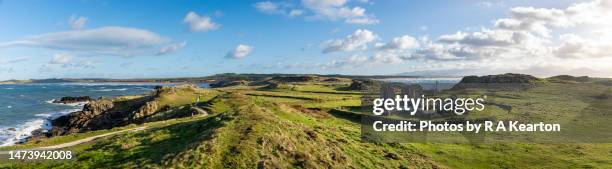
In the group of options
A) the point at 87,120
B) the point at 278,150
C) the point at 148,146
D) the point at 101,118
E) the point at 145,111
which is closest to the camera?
the point at 278,150

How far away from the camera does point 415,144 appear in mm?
47250

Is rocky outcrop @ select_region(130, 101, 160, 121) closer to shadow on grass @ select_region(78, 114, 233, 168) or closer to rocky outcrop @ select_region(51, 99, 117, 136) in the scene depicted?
rocky outcrop @ select_region(51, 99, 117, 136)

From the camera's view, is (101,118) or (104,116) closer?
(101,118)

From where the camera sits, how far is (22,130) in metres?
77.2

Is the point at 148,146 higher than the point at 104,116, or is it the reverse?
the point at 148,146

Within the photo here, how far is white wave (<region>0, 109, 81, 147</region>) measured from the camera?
216 feet

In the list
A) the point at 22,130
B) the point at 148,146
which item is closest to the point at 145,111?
the point at 22,130

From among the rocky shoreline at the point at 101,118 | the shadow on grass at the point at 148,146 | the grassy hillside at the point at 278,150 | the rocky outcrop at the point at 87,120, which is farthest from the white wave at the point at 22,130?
the shadow on grass at the point at 148,146

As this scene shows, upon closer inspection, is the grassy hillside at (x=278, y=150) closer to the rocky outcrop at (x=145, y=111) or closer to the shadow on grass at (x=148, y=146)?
the shadow on grass at (x=148, y=146)

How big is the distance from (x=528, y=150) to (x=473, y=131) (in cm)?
1006

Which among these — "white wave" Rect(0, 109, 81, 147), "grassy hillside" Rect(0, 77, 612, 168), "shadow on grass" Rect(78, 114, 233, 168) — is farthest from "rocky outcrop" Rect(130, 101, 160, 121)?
"shadow on grass" Rect(78, 114, 233, 168)

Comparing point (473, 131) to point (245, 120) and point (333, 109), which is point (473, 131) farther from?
point (245, 120)

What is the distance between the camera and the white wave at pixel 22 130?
216 feet

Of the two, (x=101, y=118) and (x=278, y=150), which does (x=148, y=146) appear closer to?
(x=278, y=150)
